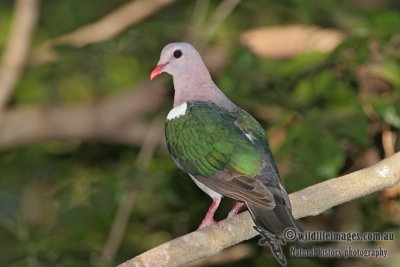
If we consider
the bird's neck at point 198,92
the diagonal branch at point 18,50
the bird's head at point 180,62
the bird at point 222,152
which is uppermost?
the diagonal branch at point 18,50

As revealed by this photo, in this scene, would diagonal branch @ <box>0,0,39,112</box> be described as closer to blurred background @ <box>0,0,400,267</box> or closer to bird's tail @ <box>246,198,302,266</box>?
blurred background @ <box>0,0,400,267</box>

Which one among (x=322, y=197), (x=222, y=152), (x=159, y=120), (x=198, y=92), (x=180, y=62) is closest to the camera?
(x=322, y=197)

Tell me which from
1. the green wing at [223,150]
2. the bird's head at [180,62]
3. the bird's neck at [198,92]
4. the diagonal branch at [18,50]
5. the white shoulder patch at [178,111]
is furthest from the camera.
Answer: the diagonal branch at [18,50]

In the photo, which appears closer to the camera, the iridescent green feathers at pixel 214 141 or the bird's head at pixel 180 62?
the iridescent green feathers at pixel 214 141

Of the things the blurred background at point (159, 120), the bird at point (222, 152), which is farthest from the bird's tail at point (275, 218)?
the blurred background at point (159, 120)

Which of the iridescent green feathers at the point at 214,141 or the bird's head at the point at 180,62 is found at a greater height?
the bird's head at the point at 180,62

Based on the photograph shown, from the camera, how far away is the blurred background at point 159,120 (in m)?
6.34

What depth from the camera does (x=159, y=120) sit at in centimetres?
761

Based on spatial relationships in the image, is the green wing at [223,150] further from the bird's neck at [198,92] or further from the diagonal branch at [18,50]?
the diagonal branch at [18,50]

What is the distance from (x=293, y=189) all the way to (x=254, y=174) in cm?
113

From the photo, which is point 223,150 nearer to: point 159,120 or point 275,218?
point 275,218

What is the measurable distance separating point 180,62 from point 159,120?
6.56 ft

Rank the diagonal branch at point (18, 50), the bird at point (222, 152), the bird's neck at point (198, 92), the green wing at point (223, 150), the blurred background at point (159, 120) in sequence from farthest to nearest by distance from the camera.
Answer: the diagonal branch at point (18, 50) < the blurred background at point (159, 120) < the bird's neck at point (198, 92) < the green wing at point (223, 150) < the bird at point (222, 152)

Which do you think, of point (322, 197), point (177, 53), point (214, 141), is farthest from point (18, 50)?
point (322, 197)
